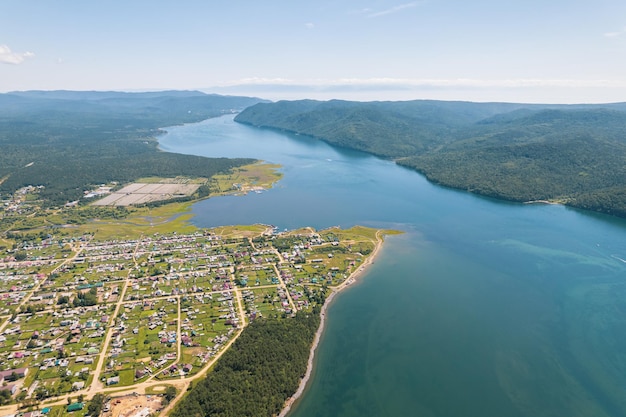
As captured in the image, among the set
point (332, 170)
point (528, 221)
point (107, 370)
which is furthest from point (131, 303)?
point (332, 170)

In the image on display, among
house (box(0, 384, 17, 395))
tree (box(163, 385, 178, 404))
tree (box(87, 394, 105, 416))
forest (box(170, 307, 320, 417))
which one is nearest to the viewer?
tree (box(87, 394, 105, 416))

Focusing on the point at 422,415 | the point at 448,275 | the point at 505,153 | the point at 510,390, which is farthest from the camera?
the point at 505,153

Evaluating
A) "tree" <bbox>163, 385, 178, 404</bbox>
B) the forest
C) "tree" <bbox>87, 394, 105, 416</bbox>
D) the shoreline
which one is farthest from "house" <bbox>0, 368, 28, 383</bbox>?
the shoreline

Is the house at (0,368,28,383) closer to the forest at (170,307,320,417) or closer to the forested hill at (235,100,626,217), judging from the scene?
the forest at (170,307,320,417)

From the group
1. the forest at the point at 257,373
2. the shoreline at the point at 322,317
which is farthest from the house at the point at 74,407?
the shoreline at the point at 322,317

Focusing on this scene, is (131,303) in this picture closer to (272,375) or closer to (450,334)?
(272,375)

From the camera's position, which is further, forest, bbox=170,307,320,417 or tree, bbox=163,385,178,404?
tree, bbox=163,385,178,404

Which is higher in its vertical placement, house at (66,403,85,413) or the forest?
the forest
